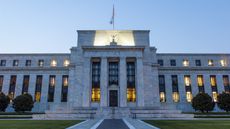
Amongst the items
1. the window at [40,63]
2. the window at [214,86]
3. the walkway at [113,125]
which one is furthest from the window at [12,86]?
the window at [214,86]

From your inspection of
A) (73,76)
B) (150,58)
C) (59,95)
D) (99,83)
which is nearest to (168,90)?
(150,58)

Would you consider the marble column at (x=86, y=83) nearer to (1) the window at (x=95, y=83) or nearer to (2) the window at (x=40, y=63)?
(1) the window at (x=95, y=83)

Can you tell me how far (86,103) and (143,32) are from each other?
83.2ft

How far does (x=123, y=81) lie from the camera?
2114 inches

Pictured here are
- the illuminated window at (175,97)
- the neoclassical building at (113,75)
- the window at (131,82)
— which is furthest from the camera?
the illuminated window at (175,97)

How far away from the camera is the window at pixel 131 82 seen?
54500mm

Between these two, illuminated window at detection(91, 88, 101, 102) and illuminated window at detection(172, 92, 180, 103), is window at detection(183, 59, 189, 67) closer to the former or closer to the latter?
illuminated window at detection(172, 92, 180, 103)

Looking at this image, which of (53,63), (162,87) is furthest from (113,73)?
(53,63)

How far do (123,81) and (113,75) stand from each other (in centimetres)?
337

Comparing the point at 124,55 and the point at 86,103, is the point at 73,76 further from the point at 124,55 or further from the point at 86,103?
the point at 124,55

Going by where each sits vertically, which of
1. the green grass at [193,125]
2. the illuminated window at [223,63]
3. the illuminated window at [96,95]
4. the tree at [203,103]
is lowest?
the green grass at [193,125]

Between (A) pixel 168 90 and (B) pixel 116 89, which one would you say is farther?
(A) pixel 168 90

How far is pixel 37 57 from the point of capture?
6588 cm

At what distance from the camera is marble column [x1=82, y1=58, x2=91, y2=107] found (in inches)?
2083
